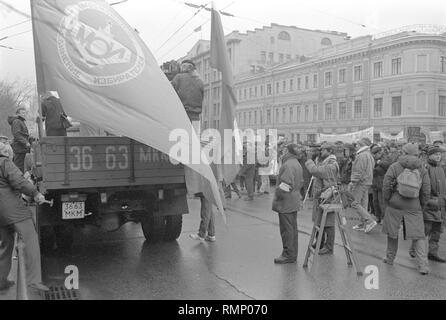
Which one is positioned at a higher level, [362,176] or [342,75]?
[342,75]

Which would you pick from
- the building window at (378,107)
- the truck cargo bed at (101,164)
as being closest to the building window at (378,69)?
the building window at (378,107)

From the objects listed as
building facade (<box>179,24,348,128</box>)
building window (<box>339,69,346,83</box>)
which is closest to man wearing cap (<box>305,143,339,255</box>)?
building window (<box>339,69,346,83</box>)

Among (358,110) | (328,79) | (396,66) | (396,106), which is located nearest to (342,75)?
(328,79)

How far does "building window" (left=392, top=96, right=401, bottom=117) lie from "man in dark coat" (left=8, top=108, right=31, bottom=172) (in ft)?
137

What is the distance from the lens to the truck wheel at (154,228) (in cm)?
775

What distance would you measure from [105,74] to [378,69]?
46409mm

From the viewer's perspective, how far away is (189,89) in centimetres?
788

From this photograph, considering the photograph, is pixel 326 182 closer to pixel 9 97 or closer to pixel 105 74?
pixel 105 74

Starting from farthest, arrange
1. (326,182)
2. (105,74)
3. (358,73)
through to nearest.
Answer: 1. (358,73)
2. (326,182)
3. (105,74)

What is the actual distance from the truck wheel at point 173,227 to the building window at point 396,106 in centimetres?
4254

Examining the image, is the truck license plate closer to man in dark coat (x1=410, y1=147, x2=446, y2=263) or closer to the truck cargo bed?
the truck cargo bed

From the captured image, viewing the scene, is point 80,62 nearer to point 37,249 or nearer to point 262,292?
point 37,249
